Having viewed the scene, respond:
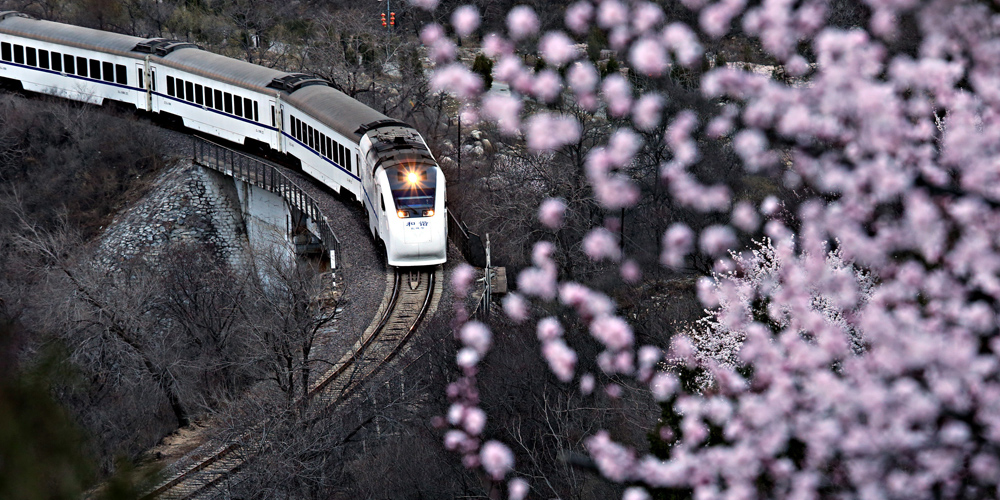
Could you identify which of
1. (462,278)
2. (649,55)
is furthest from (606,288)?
(649,55)

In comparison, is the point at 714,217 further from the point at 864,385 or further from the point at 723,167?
the point at 864,385

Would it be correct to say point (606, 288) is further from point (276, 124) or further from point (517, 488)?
point (517, 488)

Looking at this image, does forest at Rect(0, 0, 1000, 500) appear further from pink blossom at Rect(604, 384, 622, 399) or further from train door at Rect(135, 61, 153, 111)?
train door at Rect(135, 61, 153, 111)

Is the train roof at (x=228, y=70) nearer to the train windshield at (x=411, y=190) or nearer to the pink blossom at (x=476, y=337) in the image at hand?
the train windshield at (x=411, y=190)

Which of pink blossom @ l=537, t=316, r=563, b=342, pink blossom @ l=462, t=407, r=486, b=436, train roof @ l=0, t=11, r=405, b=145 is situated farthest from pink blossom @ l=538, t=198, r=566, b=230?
pink blossom @ l=462, t=407, r=486, b=436

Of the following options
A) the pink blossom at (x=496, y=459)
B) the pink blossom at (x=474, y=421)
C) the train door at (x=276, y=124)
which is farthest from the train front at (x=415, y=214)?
the train door at (x=276, y=124)

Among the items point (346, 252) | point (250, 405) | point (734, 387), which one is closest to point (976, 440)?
point (734, 387)
